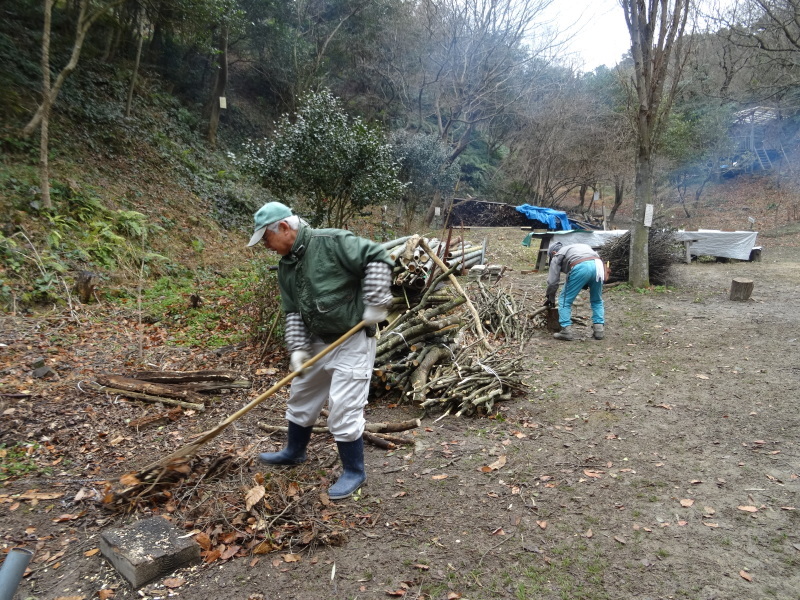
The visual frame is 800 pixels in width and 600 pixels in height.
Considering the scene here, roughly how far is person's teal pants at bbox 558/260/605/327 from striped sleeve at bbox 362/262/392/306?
182 inches

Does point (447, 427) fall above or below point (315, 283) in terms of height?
below

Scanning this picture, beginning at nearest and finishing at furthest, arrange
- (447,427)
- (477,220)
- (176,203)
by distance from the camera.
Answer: (447,427) → (176,203) → (477,220)

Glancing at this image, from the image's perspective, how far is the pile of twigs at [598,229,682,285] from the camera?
11.3m

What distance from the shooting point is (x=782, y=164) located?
90.2ft

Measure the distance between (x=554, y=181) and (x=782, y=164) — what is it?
39.2 ft

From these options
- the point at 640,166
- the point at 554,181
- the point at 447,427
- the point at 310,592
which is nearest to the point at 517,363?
the point at 447,427

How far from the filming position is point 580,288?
23.5ft

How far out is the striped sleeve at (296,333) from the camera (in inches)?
136

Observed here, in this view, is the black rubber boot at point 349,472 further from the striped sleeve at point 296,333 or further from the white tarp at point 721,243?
the white tarp at point 721,243

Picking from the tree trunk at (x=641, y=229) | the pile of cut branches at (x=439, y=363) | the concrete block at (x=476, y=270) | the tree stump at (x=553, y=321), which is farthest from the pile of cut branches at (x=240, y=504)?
the tree trunk at (x=641, y=229)

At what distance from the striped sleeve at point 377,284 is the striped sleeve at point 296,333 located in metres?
0.57

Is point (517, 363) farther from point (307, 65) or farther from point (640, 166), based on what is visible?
point (307, 65)

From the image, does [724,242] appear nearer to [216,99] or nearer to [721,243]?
[721,243]

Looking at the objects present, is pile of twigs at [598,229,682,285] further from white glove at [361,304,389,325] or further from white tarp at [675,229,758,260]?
white glove at [361,304,389,325]
